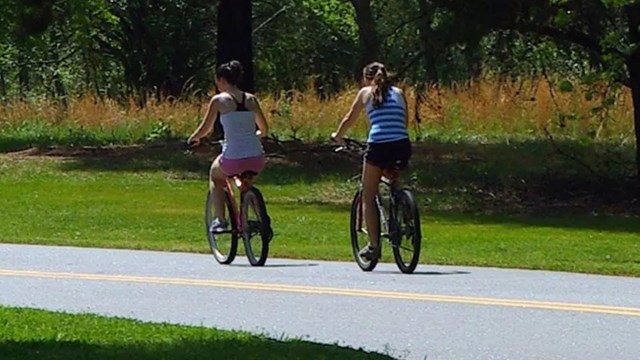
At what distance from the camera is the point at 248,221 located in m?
14.7

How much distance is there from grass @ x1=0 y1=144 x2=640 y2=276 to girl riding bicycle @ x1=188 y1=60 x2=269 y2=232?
182 centimetres

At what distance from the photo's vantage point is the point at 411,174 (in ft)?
84.5

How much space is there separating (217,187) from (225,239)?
2.00 feet

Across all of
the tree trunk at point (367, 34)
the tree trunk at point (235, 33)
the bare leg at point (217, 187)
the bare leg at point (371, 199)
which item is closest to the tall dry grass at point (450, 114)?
the tree trunk at point (367, 34)

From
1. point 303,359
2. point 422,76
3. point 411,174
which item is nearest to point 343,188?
point 411,174

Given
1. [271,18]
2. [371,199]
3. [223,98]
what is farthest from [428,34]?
[271,18]

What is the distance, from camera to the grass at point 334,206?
55.9 ft

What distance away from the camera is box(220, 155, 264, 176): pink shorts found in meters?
14.6

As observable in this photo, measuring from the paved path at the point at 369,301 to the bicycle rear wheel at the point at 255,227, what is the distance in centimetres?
21

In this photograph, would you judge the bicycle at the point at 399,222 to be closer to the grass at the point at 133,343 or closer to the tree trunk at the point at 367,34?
the grass at the point at 133,343

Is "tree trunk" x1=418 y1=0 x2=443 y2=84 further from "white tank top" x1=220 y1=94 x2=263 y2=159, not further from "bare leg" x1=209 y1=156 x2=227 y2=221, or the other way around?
"white tank top" x1=220 y1=94 x2=263 y2=159

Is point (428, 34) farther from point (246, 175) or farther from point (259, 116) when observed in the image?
point (246, 175)

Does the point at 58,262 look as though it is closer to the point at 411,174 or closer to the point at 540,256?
the point at 540,256

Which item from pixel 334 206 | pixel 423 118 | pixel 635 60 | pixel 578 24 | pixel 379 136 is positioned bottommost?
pixel 334 206
